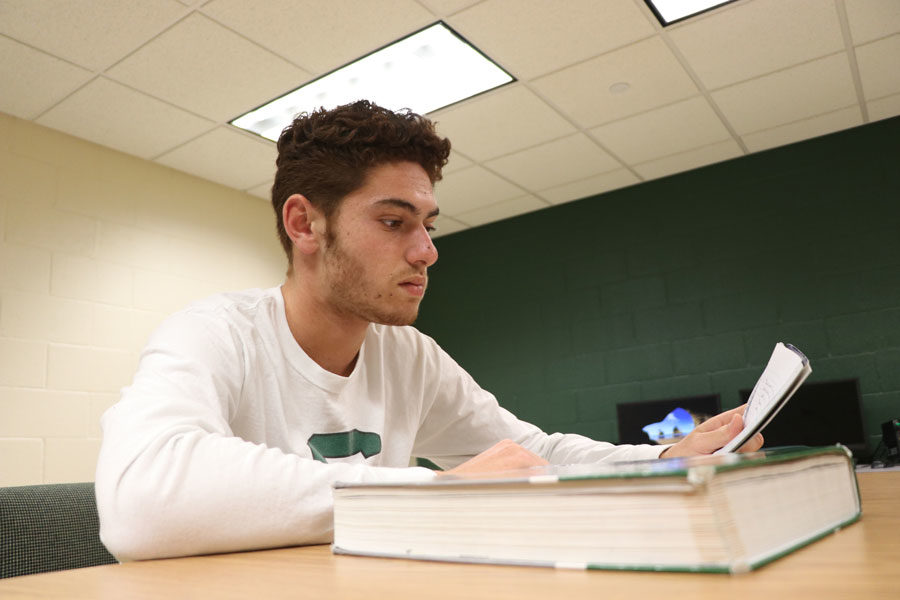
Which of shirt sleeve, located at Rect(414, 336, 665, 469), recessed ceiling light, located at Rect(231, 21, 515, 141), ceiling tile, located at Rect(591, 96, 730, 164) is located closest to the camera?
shirt sleeve, located at Rect(414, 336, 665, 469)

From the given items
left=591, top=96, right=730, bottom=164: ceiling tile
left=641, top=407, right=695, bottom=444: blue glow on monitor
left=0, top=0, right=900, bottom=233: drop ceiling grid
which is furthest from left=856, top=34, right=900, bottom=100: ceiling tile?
left=641, top=407, right=695, bottom=444: blue glow on monitor

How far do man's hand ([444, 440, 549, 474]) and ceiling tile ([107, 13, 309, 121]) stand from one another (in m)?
2.65

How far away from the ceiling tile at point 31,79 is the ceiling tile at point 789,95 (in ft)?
10.7

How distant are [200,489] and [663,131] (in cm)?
389

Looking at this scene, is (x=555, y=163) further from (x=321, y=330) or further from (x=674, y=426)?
(x=321, y=330)

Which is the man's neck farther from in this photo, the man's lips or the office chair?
the office chair

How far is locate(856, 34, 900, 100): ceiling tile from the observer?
3252 millimetres

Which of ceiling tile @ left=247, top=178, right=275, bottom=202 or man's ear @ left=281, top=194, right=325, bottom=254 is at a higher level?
ceiling tile @ left=247, top=178, right=275, bottom=202

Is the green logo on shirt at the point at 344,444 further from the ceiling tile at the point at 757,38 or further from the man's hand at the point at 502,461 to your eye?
the ceiling tile at the point at 757,38

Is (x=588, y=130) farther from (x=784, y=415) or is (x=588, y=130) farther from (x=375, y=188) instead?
(x=375, y=188)

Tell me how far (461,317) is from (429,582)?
514cm

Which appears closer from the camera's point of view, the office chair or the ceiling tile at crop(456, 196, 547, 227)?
the office chair

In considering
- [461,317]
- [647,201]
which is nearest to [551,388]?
[461,317]

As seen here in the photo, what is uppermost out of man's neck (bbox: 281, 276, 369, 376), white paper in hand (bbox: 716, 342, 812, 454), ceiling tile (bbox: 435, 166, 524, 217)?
ceiling tile (bbox: 435, 166, 524, 217)
